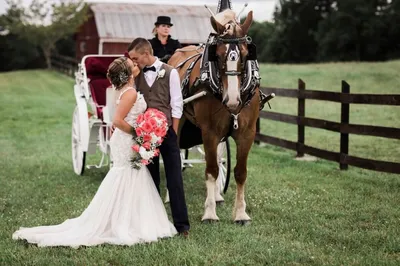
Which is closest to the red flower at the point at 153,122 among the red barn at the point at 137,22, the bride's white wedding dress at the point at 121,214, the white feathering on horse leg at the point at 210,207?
the bride's white wedding dress at the point at 121,214

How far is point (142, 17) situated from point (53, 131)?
22.7 meters

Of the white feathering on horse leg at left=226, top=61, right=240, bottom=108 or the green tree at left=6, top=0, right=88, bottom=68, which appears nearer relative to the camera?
the white feathering on horse leg at left=226, top=61, right=240, bottom=108

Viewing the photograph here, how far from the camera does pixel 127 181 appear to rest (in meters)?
5.91

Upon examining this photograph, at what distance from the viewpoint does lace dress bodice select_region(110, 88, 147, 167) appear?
5891mm

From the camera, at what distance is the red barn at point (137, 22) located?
37406 millimetres

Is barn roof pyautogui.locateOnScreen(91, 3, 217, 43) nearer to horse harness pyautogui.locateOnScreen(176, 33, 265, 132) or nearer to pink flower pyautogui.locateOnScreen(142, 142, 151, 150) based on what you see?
Answer: horse harness pyautogui.locateOnScreen(176, 33, 265, 132)

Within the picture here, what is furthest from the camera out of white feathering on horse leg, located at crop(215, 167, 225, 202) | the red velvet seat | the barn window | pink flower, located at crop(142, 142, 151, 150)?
the barn window

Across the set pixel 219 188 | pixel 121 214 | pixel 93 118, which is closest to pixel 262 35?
pixel 93 118

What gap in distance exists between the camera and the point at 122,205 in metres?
5.83

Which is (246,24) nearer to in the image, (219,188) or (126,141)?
(126,141)

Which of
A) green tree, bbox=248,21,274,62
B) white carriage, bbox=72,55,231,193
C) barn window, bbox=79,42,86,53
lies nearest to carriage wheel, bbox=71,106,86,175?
white carriage, bbox=72,55,231,193

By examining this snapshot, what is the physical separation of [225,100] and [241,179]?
1292 millimetres

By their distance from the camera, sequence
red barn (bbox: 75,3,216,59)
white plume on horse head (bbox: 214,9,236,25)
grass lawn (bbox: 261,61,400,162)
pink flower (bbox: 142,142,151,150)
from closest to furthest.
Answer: pink flower (bbox: 142,142,151,150) < white plume on horse head (bbox: 214,9,236,25) < grass lawn (bbox: 261,61,400,162) < red barn (bbox: 75,3,216,59)

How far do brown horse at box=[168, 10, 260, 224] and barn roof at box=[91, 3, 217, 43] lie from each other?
3110cm
